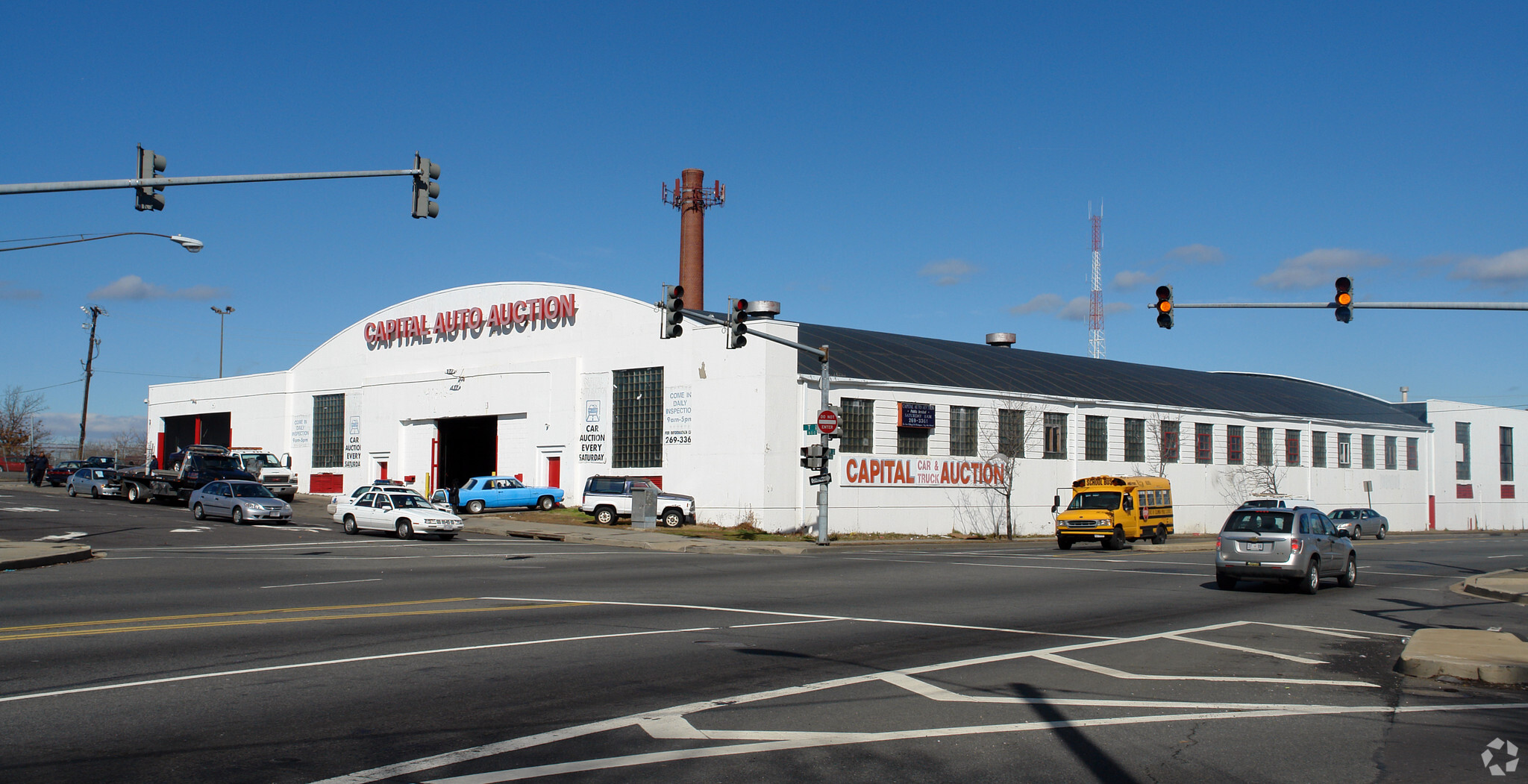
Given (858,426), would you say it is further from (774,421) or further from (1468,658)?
(1468,658)

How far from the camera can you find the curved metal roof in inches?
1887

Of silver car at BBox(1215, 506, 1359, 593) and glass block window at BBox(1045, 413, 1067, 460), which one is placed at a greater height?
glass block window at BBox(1045, 413, 1067, 460)

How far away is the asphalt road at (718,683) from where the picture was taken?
7371 mm

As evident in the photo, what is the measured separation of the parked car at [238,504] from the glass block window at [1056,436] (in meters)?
32.2

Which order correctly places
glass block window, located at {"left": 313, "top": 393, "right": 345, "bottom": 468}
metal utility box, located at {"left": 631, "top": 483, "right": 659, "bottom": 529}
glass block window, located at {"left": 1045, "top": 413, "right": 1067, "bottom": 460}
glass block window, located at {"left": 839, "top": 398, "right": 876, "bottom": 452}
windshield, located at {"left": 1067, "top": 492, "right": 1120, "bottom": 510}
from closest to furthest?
windshield, located at {"left": 1067, "top": 492, "right": 1120, "bottom": 510}, metal utility box, located at {"left": 631, "top": 483, "right": 659, "bottom": 529}, glass block window, located at {"left": 839, "top": 398, "right": 876, "bottom": 452}, glass block window, located at {"left": 1045, "top": 413, "right": 1067, "bottom": 460}, glass block window, located at {"left": 313, "top": 393, "right": 345, "bottom": 468}

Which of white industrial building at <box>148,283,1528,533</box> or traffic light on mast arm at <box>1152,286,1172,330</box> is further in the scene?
white industrial building at <box>148,283,1528,533</box>

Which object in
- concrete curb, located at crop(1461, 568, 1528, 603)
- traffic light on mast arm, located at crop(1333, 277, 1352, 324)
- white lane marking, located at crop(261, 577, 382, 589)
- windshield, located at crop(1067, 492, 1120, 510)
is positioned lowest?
concrete curb, located at crop(1461, 568, 1528, 603)

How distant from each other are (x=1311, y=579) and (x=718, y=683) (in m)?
14.6

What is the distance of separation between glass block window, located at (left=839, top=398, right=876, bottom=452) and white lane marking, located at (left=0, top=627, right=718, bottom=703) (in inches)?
1159

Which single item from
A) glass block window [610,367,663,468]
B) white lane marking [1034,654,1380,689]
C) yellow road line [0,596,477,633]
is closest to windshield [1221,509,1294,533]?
white lane marking [1034,654,1380,689]

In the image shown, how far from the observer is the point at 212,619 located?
14.3m

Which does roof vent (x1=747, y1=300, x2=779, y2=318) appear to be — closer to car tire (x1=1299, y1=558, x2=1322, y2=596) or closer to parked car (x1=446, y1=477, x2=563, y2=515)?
parked car (x1=446, y1=477, x2=563, y2=515)

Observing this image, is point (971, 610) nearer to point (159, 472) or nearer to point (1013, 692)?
point (1013, 692)

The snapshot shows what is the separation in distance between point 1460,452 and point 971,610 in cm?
7372
